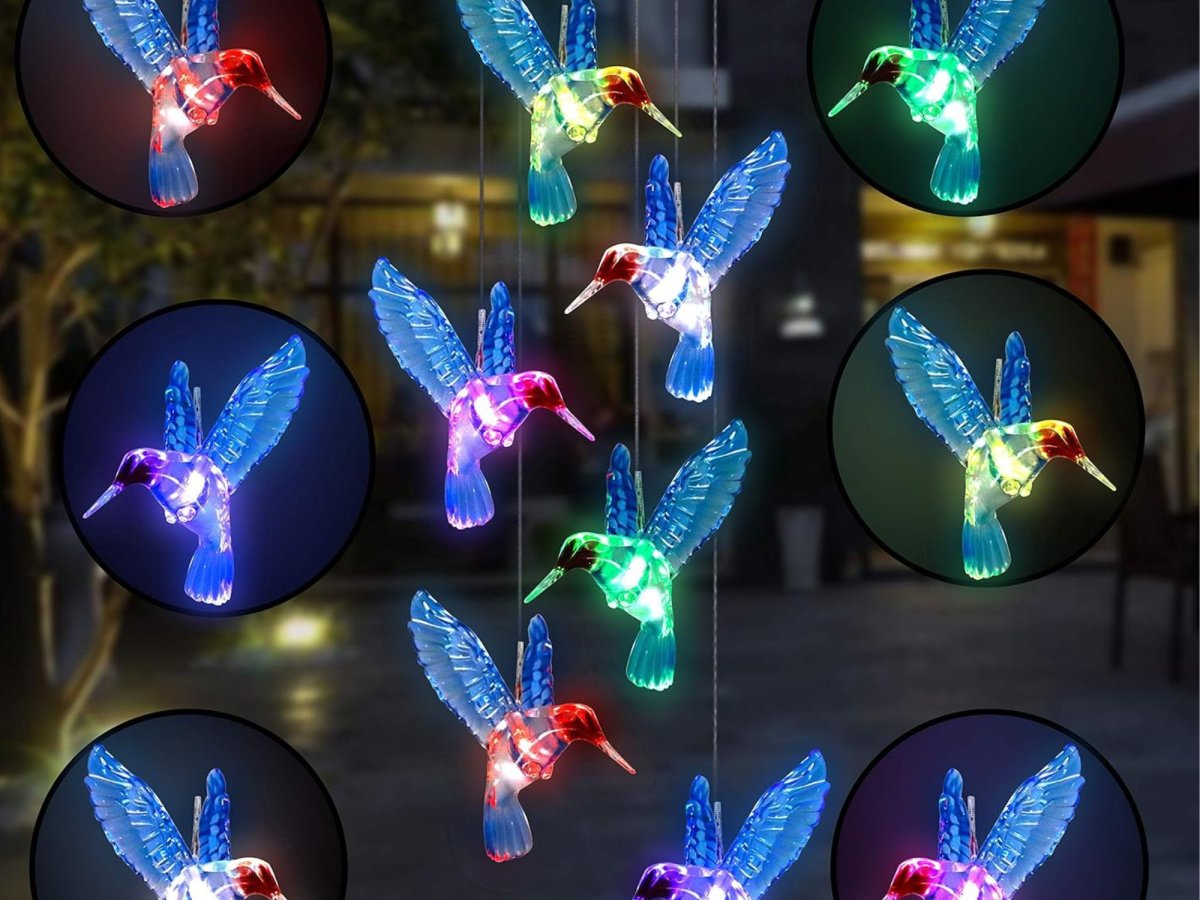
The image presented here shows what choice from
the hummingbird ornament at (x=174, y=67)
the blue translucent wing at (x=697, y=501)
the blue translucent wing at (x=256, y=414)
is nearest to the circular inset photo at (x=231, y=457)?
the blue translucent wing at (x=256, y=414)

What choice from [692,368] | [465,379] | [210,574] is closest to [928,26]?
[692,368]

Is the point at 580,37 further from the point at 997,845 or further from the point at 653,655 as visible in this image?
the point at 997,845

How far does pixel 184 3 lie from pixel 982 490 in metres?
0.63

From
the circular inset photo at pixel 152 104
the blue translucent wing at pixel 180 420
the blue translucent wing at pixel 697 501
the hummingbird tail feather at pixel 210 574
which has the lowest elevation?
the hummingbird tail feather at pixel 210 574

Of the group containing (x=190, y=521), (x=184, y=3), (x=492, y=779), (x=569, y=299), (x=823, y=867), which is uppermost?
(x=184, y=3)

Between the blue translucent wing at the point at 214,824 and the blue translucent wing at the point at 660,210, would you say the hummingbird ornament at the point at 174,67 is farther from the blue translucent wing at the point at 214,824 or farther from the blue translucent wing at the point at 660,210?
the blue translucent wing at the point at 214,824

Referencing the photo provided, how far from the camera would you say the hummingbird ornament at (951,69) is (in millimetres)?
866

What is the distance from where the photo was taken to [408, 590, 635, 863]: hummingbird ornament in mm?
836

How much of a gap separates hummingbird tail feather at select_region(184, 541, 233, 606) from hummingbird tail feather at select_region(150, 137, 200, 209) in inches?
9.0

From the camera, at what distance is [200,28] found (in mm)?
848

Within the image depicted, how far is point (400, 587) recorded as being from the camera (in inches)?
47.8

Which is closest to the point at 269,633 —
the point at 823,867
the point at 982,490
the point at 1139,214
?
the point at 823,867

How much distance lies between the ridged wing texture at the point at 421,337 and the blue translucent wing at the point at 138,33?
0.20 m

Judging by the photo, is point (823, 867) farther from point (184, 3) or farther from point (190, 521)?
point (184, 3)
